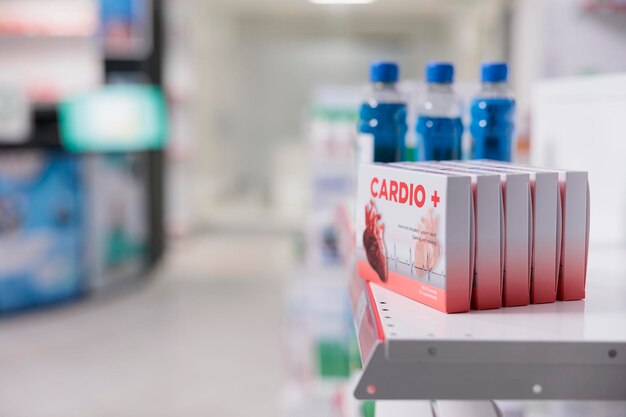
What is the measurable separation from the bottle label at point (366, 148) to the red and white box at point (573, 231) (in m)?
0.46

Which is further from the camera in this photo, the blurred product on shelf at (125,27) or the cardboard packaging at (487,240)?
the blurred product on shelf at (125,27)

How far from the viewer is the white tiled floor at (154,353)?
12.7 ft

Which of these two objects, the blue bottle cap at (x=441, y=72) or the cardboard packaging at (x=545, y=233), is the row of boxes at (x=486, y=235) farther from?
the blue bottle cap at (x=441, y=72)

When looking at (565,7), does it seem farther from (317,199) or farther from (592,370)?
(592,370)

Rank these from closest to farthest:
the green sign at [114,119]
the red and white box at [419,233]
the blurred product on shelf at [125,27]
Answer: the red and white box at [419,233]
the green sign at [114,119]
the blurred product on shelf at [125,27]

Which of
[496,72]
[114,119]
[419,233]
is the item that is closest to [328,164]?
[496,72]

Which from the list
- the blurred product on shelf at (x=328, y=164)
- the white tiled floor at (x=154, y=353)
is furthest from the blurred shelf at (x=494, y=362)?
the white tiled floor at (x=154, y=353)

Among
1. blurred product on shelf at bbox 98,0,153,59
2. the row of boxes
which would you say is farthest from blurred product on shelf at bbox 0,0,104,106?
the row of boxes

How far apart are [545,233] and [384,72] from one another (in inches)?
21.3

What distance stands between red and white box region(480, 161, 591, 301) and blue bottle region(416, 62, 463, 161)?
16.2 inches

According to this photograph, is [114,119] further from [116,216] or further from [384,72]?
[384,72]

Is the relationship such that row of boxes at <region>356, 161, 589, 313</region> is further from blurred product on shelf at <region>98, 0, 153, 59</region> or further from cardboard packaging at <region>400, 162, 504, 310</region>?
blurred product on shelf at <region>98, 0, 153, 59</region>

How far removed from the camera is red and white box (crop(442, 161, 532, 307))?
1.10 meters

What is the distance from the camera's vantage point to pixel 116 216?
635 centimetres
